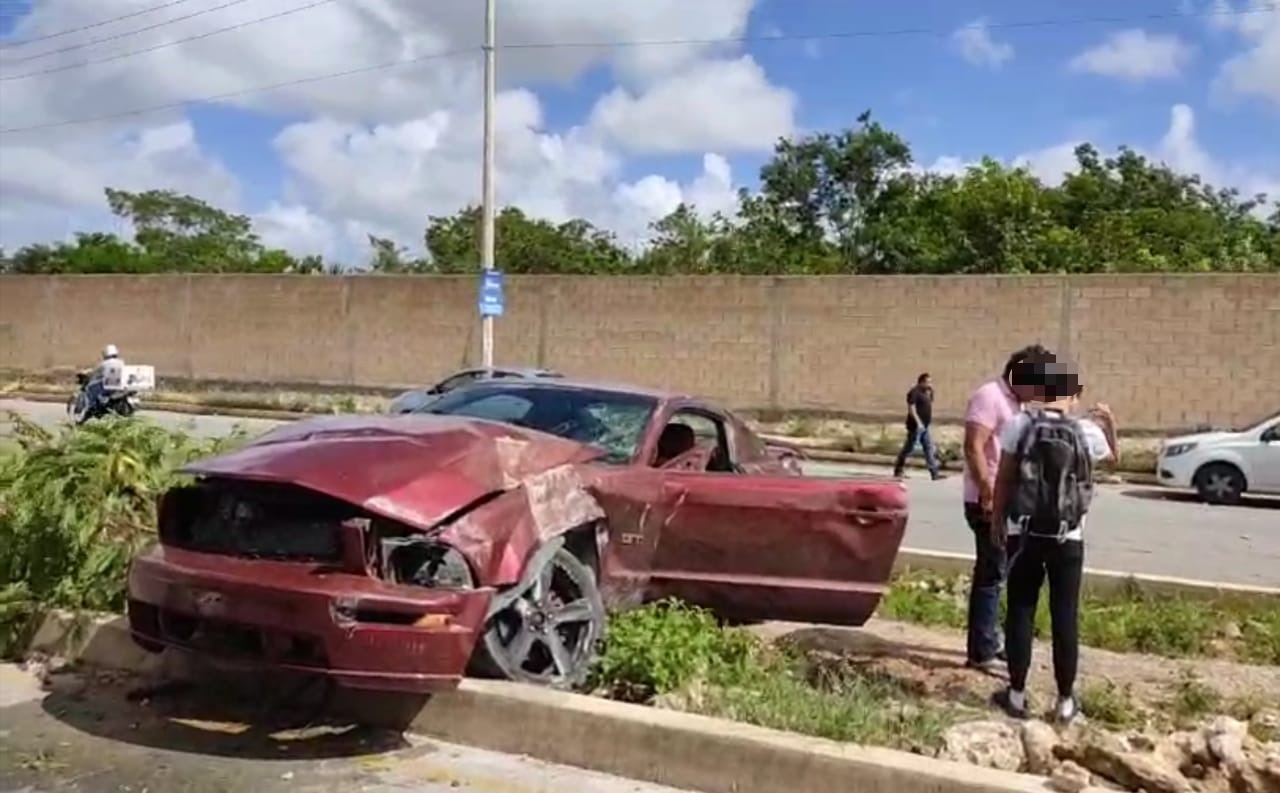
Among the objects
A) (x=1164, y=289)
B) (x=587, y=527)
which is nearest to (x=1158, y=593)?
(x=587, y=527)

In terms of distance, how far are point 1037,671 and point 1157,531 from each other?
931 cm

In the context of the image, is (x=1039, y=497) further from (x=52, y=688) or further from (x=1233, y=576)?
(x=1233, y=576)

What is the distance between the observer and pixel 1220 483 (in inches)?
787

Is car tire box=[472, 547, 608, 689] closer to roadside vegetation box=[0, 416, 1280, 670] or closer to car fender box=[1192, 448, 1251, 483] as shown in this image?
roadside vegetation box=[0, 416, 1280, 670]

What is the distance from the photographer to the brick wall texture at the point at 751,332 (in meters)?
25.3

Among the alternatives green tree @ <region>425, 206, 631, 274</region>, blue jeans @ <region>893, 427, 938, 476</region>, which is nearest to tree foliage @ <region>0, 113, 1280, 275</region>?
green tree @ <region>425, 206, 631, 274</region>

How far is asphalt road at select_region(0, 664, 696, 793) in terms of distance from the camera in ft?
17.3

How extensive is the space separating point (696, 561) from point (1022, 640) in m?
1.63

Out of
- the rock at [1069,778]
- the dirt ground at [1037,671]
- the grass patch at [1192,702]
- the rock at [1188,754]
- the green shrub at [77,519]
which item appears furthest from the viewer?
the green shrub at [77,519]

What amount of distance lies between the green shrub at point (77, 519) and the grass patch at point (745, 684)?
236cm

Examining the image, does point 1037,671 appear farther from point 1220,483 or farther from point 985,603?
point 1220,483

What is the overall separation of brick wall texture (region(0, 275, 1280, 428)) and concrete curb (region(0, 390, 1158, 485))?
176cm

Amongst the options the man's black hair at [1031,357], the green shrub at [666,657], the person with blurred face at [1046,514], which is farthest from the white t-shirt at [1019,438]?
the green shrub at [666,657]

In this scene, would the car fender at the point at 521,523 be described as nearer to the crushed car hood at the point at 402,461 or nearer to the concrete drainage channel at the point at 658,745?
the crushed car hood at the point at 402,461
